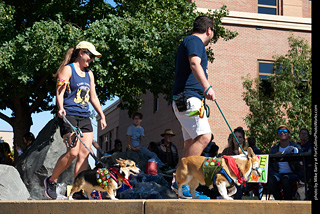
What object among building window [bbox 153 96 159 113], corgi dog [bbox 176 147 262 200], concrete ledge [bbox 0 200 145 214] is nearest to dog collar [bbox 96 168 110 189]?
corgi dog [bbox 176 147 262 200]

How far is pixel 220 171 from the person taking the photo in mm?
5488

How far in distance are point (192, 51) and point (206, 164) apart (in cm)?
124

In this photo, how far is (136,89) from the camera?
1842 cm

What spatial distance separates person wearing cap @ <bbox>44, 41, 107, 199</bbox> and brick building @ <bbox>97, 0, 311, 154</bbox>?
19.5 meters

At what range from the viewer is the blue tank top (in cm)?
644

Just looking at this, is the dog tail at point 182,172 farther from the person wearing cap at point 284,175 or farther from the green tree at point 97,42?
the green tree at point 97,42

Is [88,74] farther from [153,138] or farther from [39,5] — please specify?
A: [153,138]

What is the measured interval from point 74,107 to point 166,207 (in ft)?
8.17

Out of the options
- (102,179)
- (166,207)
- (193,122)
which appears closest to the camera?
(166,207)

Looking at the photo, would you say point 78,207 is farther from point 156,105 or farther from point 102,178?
point 156,105

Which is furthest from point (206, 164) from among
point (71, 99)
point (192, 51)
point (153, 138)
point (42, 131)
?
point (153, 138)

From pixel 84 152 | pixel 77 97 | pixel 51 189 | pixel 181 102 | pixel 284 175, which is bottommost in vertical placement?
pixel 51 189

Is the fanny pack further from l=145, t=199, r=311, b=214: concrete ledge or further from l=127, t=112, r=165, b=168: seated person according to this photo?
l=127, t=112, r=165, b=168: seated person

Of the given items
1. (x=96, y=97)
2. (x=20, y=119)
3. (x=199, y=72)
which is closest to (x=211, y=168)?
(x=199, y=72)
